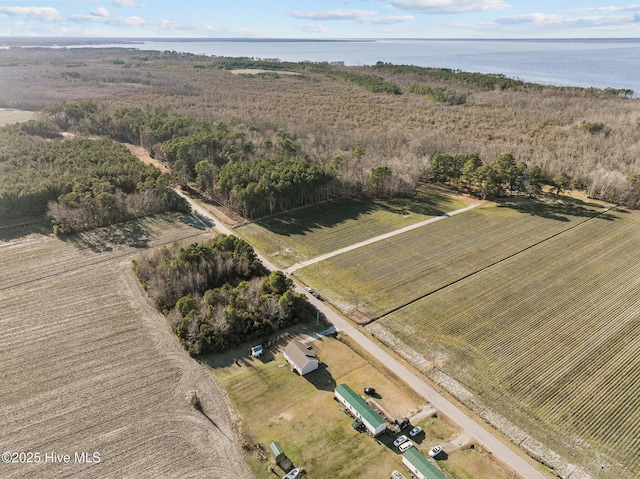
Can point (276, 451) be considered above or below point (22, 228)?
below

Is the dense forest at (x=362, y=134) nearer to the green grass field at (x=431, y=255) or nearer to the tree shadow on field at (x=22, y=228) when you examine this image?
the green grass field at (x=431, y=255)

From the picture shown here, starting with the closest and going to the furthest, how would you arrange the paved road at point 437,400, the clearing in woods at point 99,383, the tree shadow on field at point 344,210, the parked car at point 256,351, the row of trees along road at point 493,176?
the clearing in woods at point 99,383 → the paved road at point 437,400 → the parked car at point 256,351 → the tree shadow on field at point 344,210 → the row of trees along road at point 493,176

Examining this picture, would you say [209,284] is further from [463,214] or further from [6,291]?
[463,214]

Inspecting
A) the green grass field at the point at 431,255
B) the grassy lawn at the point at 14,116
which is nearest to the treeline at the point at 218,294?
the green grass field at the point at 431,255

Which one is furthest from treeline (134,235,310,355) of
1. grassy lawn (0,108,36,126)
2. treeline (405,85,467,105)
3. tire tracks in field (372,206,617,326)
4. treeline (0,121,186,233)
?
treeline (405,85,467,105)

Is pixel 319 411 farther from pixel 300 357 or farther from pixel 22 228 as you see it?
pixel 22 228

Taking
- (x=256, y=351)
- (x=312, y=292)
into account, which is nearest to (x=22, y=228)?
(x=312, y=292)
